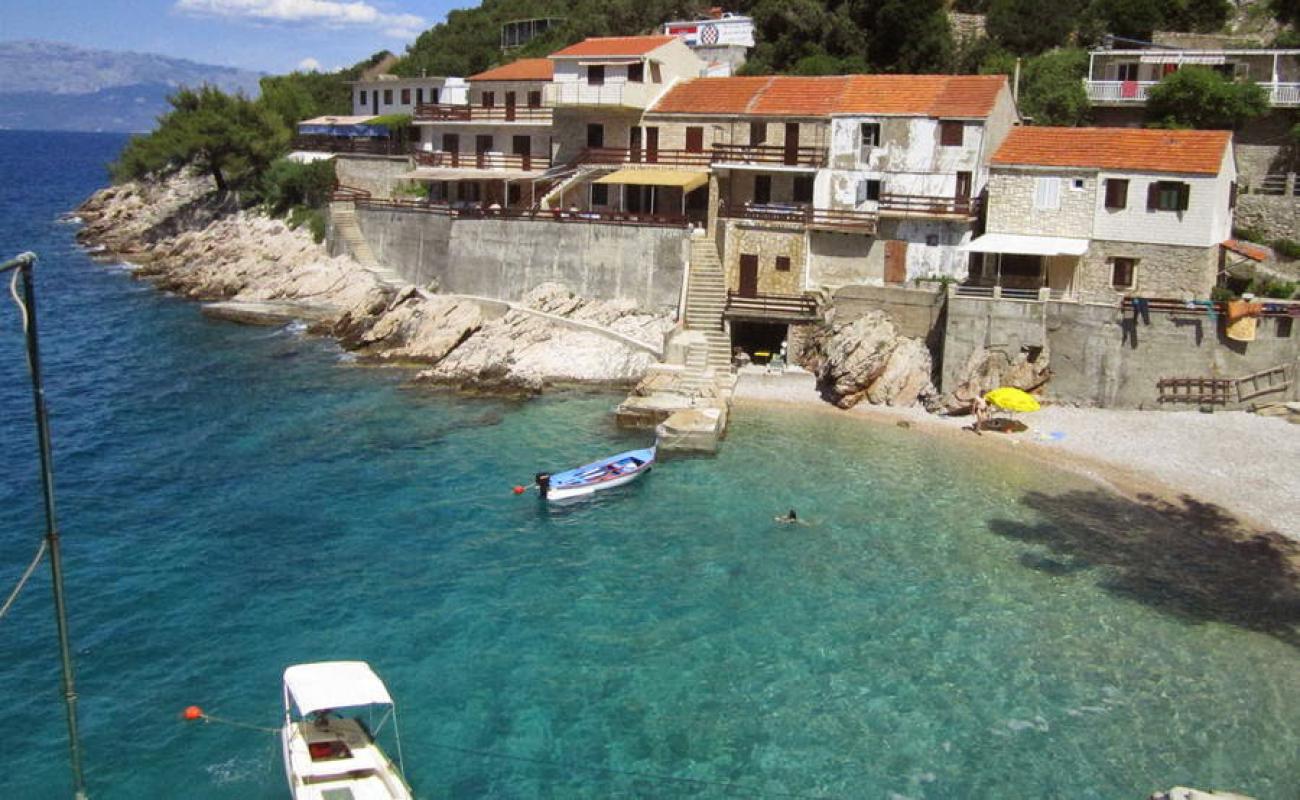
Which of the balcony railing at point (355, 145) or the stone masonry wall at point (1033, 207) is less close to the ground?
the balcony railing at point (355, 145)

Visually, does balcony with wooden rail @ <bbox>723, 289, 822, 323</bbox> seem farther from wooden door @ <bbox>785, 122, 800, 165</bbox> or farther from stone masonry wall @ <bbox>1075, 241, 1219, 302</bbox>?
stone masonry wall @ <bbox>1075, 241, 1219, 302</bbox>

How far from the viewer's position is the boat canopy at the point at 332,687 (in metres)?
19.4

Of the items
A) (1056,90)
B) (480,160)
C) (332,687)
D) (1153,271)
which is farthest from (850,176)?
(332,687)

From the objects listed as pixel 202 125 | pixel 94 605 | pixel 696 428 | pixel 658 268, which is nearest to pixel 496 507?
pixel 696 428

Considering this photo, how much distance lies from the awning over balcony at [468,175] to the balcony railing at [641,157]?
3.12 metres

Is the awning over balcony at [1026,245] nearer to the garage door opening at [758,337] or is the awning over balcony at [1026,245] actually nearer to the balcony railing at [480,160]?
the garage door opening at [758,337]

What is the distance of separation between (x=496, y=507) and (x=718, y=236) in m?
19.2

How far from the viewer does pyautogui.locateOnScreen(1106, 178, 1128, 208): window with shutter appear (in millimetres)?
40094

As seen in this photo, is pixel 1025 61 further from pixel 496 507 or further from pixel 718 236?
pixel 496 507

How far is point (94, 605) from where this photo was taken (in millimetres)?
26062

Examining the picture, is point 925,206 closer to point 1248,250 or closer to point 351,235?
point 1248,250

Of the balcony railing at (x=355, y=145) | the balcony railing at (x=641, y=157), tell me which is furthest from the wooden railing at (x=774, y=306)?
the balcony railing at (x=355, y=145)

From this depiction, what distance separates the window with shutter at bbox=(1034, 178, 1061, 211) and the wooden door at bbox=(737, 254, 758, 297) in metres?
11.5

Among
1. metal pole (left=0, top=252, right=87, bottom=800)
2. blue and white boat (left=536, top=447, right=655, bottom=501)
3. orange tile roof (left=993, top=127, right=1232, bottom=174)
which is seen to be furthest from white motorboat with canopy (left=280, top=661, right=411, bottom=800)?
orange tile roof (left=993, top=127, right=1232, bottom=174)
